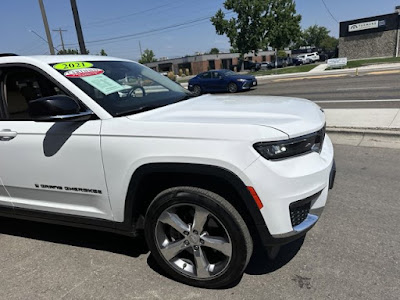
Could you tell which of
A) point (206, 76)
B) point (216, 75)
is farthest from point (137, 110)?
point (206, 76)

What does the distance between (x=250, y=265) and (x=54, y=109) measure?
1967 mm

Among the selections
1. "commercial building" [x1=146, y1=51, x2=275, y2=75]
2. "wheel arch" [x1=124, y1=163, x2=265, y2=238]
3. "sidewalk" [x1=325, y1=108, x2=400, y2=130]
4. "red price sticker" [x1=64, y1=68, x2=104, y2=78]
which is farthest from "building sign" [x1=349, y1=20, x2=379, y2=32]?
"wheel arch" [x1=124, y1=163, x2=265, y2=238]

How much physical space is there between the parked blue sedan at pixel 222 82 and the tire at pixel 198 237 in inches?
672

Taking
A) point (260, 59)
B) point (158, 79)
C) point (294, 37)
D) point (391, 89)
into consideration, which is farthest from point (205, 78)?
point (260, 59)

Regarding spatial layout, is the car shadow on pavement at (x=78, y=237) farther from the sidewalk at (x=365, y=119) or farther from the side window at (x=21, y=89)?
the sidewalk at (x=365, y=119)

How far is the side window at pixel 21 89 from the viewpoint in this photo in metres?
2.97

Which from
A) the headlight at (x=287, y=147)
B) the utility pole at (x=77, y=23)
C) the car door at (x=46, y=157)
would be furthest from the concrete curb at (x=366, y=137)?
the utility pole at (x=77, y=23)

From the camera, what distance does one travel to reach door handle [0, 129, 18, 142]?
2.84 meters

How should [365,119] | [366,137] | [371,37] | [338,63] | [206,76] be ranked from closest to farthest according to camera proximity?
[366,137] < [365,119] < [206,76] < [338,63] < [371,37]

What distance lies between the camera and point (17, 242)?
11.2 ft

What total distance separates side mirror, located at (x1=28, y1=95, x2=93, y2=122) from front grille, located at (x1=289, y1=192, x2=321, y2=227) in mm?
1688

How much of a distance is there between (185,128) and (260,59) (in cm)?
9289

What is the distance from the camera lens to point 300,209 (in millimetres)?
2268

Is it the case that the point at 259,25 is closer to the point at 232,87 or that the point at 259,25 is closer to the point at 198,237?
the point at 232,87
